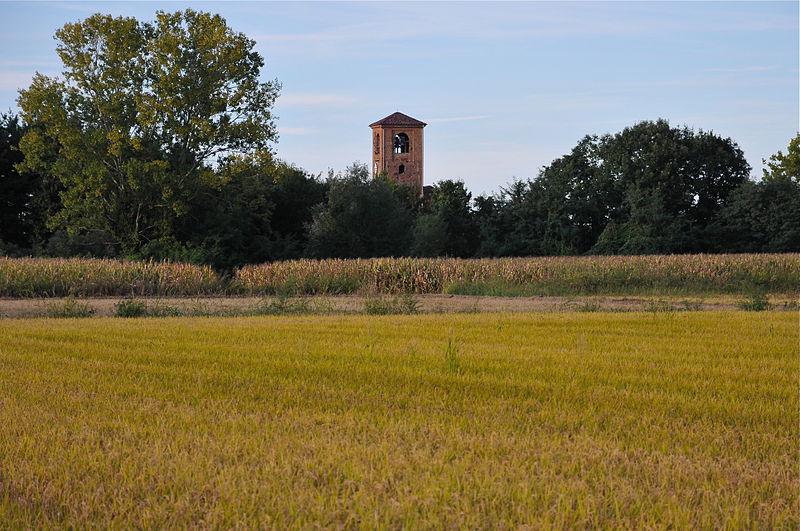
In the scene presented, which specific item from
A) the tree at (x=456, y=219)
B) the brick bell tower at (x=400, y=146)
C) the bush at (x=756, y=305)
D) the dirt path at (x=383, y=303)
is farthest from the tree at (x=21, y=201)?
the brick bell tower at (x=400, y=146)

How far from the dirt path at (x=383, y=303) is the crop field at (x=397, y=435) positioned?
8829 mm

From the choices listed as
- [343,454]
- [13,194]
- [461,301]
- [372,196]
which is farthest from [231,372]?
[13,194]

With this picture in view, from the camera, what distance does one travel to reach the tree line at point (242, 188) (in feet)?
155

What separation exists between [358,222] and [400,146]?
60052mm

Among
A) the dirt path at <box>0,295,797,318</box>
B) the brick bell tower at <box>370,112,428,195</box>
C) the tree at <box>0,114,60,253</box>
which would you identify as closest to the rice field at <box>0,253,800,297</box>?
the dirt path at <box>0,295,797,318</box>

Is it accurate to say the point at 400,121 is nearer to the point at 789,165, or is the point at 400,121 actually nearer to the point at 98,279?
the point at 789,165

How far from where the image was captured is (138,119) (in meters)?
46.5

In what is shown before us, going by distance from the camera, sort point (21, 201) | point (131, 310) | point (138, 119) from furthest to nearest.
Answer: point (21, 201) → point (138, 119) → point (131, 310)

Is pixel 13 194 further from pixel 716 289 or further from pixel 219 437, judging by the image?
pixel 219 437

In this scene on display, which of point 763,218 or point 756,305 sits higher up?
point 763,218

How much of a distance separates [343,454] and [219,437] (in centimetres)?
111

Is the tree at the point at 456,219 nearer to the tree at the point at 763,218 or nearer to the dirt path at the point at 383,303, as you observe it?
the tree at the point at 763,218

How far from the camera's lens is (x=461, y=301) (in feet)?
90.5

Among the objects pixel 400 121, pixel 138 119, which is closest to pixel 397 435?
pixel 138 119
